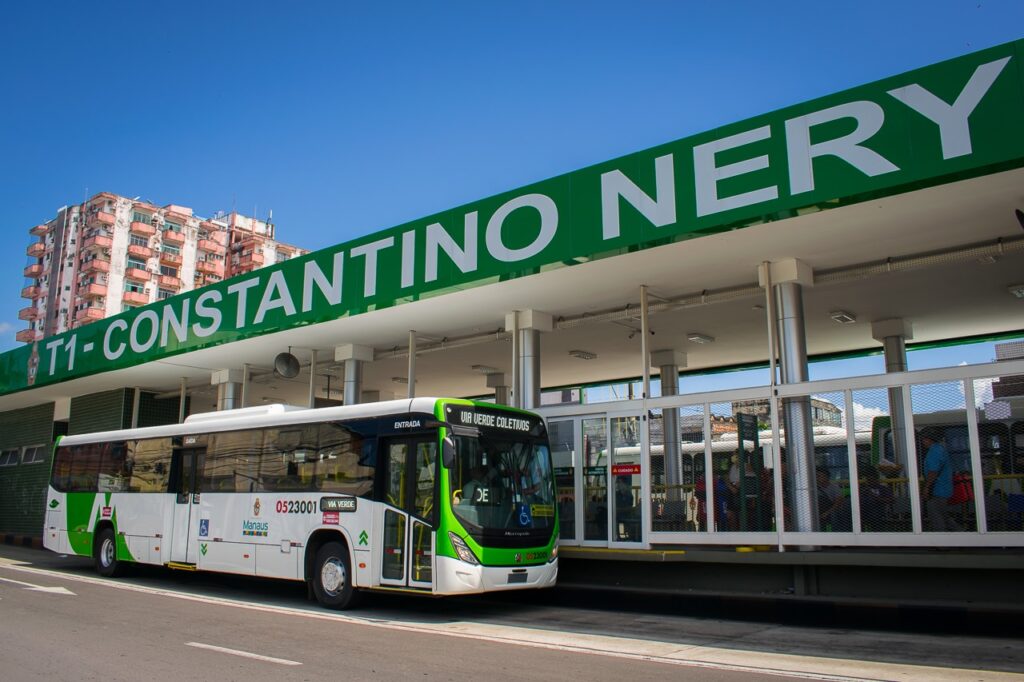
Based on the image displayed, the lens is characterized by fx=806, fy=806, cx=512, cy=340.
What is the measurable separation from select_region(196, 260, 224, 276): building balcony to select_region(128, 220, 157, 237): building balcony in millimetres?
6825

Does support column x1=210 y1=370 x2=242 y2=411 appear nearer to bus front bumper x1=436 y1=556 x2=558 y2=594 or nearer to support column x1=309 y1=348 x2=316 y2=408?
support column x1=309 y1=348 x2=316 y2=408

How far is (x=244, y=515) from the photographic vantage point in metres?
13.0

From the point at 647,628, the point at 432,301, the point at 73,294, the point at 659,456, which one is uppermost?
the point at 73,294

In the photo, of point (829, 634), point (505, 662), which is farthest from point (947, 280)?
point (505, 662)

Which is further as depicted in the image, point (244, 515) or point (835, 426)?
point (244, 515)

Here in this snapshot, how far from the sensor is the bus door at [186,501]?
14086 mm

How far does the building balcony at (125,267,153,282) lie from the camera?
278 ft

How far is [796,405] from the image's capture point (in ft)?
35.4

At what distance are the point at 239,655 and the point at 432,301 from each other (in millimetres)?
7698

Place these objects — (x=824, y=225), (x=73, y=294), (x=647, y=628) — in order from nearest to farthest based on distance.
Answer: (x=647, y=628), (x=824, y=225), (x=73, y=294)

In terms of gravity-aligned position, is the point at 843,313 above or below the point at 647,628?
above

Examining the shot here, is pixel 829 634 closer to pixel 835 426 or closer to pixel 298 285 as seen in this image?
pixel 835 426

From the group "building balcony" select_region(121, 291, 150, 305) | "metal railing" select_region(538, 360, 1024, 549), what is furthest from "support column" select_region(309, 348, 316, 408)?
"building balcony" select_region(121, 291, 150, 305)

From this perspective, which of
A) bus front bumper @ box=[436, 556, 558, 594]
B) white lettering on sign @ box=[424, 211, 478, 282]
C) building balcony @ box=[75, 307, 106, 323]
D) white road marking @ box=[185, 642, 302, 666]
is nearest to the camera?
white road marking @ box=[185, 642, 302, 666]
